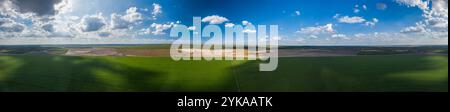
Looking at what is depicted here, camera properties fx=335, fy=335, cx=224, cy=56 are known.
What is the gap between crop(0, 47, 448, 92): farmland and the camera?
3.94 metres

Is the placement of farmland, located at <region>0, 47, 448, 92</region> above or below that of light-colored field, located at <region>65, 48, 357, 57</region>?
below

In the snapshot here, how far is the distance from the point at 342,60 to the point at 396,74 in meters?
0.74

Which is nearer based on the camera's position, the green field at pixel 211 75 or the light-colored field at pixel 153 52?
the green field at pixel 211 75

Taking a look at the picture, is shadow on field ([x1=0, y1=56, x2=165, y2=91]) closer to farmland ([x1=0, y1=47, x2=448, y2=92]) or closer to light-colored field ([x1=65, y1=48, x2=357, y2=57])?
farmland ([x1=0, y1=47, x2=448, y2=92])

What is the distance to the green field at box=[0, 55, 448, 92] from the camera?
3.95 m

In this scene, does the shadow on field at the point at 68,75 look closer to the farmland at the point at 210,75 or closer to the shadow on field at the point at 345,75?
the farmland at the point at 210,75

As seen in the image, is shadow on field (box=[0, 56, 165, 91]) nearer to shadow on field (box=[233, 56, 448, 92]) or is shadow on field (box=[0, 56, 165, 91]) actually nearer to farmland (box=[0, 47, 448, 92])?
farmland (box=[0, 47, 448, 92])

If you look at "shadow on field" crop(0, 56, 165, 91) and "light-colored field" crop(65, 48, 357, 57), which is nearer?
"shadow on field" crop(0, 56, 165, 91)

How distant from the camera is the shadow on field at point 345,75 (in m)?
3.91

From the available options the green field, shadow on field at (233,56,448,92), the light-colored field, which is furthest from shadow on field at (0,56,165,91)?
shadow on field at (233,56,448,92)

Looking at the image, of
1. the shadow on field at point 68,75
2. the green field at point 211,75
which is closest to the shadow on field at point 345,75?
the green field at point 211,75
